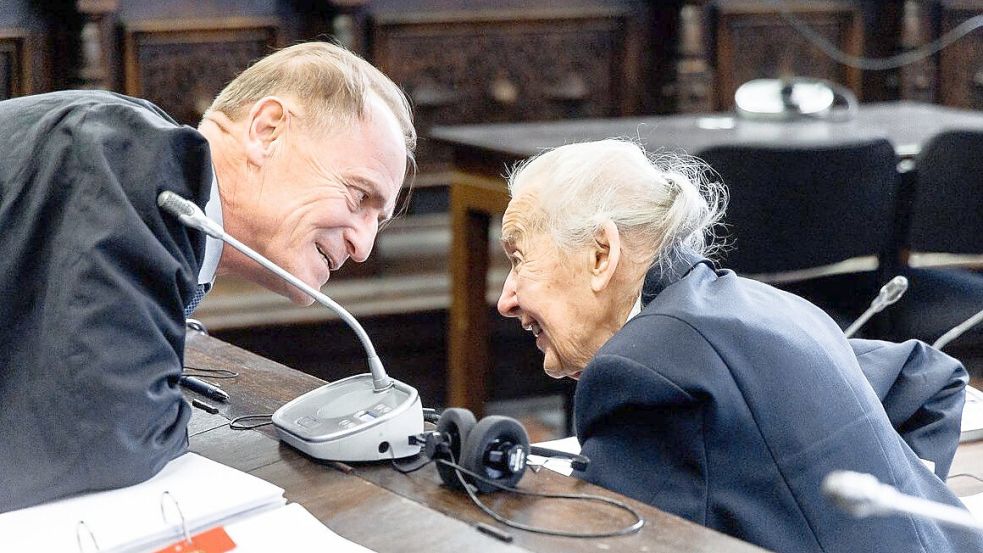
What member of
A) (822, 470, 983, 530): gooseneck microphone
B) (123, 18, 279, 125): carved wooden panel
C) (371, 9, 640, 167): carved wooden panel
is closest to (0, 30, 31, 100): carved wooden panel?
(123, 18, 279, 125): carved wooden panel

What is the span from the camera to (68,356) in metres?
1.39

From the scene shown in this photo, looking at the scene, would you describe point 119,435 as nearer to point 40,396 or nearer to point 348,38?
point 40,396

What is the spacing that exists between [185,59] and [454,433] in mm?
2875

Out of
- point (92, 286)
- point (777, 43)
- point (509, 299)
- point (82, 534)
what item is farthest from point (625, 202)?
point (777, 43)

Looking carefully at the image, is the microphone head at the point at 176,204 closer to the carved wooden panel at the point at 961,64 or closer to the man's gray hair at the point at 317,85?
the man's gray hair at the point at 317,85

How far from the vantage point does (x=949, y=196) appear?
3350mm

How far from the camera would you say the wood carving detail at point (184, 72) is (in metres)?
4.00

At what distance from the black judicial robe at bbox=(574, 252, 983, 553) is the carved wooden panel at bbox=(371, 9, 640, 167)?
2950 millimetres

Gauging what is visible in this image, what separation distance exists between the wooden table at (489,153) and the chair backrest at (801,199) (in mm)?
351

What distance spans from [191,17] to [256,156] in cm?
245

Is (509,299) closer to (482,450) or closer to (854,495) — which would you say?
(482,450)

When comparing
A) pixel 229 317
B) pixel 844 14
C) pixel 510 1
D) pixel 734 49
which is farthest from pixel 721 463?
pixel 844 14

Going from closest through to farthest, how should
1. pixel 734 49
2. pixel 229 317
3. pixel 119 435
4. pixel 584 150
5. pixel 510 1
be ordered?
1. pixel 119 435
2. pixel 584 150
3. pixel 229 317
4. pixel 510 1
5. pixel 734 49

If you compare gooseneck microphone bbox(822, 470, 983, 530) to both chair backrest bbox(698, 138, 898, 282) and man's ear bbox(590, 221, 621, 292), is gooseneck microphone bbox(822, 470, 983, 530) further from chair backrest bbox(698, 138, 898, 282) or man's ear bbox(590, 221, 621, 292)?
chair backrest bbox(698, 138, 898, 282)
